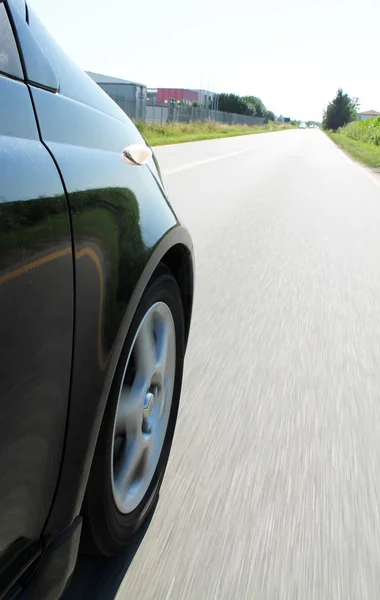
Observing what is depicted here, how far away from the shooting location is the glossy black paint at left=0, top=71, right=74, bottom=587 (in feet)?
3.84

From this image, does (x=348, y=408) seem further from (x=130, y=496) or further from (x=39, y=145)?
(x=39, y=145)

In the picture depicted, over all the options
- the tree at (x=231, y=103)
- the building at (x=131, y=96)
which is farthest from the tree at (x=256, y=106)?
the building at (x=131, y=96)

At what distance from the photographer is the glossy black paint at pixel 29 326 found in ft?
3.84

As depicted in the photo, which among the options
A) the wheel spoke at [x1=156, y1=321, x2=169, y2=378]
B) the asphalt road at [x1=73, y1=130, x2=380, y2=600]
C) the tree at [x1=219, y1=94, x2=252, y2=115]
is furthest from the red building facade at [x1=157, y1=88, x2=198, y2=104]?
the wheel spoke at [x1=156, y1=321, x2=169, y2=378]

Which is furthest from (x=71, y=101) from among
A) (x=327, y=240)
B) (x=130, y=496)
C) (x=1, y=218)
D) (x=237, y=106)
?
(x=237, y=106)

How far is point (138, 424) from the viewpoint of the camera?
199cm

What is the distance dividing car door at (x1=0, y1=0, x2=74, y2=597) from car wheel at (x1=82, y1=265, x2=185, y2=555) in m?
0.31

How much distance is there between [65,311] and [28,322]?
142 millimetres

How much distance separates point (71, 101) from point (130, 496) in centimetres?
114

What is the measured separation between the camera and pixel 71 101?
1.68 m

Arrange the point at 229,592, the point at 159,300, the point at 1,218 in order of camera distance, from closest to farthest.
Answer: the point at 1,218 → the point at 229,592 → the point at 159,300

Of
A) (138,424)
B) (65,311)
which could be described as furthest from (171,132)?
(65,311)

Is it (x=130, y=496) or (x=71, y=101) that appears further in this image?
(x=130, y=496)

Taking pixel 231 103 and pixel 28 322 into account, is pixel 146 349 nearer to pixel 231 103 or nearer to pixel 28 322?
pixel 28 322
